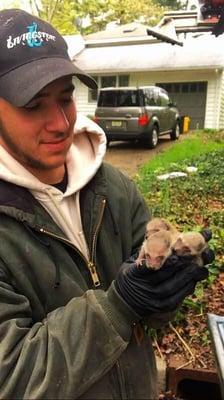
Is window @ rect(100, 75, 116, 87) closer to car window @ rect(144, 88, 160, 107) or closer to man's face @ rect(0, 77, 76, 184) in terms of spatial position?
car window @ rect(144, 88, 160, 107)

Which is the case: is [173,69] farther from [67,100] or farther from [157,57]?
[67,100]

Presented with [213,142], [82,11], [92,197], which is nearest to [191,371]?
[92,197]

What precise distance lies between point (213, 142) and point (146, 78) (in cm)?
834

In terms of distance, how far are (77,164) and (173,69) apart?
20.3 meters

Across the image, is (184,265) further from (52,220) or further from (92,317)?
(52,220)

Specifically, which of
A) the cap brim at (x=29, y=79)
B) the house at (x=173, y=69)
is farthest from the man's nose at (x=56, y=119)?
the house at (x=173, y=69)

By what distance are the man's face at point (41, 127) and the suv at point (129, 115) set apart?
14.0 m

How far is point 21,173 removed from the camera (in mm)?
1728

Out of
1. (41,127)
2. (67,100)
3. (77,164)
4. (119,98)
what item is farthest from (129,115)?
(41,127)

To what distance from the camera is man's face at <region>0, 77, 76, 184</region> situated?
1.65m

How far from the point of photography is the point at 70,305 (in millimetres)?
1479

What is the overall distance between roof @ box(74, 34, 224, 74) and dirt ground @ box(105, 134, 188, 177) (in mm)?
4772

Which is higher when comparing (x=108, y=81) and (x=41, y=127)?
(x=41, y=127)

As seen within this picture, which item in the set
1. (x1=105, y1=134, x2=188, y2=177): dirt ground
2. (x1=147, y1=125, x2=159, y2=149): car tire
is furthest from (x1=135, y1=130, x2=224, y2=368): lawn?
(x1=147, y1=125, x2=159, y2=149): car tire
